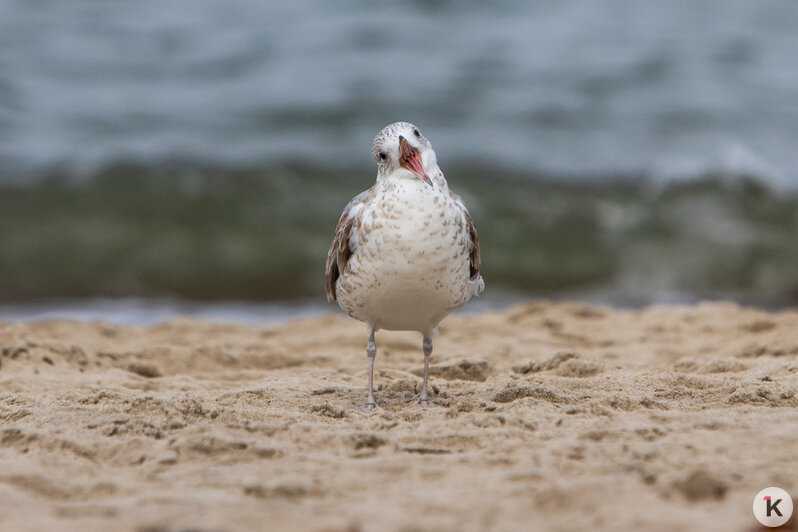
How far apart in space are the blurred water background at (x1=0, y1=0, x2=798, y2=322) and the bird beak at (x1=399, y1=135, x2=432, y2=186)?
15.1 feet

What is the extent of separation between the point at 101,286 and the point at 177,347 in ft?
13.0

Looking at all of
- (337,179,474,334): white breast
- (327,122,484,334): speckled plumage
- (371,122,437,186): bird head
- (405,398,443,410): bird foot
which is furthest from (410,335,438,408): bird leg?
(371,122,437,186): bird head

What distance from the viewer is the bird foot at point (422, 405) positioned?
4.09 meters

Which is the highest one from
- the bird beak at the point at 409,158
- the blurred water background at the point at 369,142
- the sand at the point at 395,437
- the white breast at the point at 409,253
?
the blurred water background at the point at 369,142

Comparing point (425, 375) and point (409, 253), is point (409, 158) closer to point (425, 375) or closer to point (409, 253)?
point (409, 253)

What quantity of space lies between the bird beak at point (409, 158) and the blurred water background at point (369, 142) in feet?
15.1

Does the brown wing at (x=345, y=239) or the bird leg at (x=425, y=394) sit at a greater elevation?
the brown wing at (x=345, y=239)

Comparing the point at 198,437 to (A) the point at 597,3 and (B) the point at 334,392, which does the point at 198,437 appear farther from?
(A) the point at 597,3

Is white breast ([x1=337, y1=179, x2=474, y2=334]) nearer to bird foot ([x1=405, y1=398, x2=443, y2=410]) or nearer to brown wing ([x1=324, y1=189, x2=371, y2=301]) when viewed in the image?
brown wing ([x1=324, y1=189, x2=371, y2=301])

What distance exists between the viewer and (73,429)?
354cm

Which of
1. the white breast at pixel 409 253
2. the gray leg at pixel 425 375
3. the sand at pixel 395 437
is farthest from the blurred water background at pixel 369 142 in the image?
the white breast at pixel 409 253

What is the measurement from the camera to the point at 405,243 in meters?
4.03

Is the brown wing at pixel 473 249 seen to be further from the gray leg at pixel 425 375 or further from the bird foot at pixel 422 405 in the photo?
the bird foot at pixel 422 405

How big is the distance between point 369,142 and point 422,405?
812 cm
